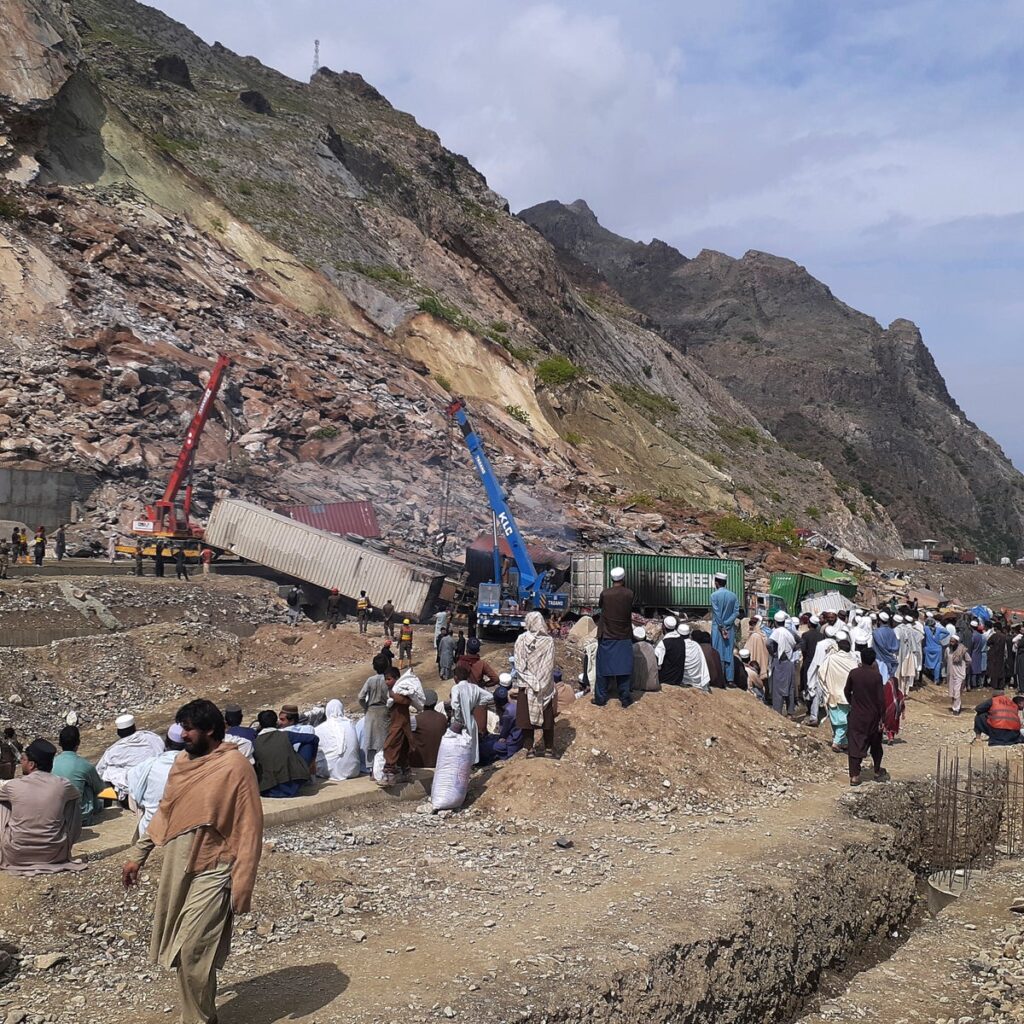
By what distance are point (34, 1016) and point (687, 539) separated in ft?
111

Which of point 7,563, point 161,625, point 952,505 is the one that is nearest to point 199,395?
point 7,563

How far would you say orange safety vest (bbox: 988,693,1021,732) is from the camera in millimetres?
12617

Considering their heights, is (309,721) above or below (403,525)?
below

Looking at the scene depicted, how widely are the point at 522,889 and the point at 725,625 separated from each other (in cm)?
650

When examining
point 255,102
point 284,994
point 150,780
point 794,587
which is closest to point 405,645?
point 150,780

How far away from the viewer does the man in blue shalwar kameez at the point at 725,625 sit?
13.0 metres

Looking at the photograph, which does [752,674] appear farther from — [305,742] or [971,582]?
[971,582]

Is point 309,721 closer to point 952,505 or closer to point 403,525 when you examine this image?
point 403,525

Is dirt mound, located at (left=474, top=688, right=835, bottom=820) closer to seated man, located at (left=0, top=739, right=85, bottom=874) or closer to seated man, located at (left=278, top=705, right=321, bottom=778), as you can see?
seated man, located at (left=278, top=705, right=321, bottom=778)

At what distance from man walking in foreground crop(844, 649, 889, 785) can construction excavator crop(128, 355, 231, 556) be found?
768 inches

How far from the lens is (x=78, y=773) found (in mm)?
7738

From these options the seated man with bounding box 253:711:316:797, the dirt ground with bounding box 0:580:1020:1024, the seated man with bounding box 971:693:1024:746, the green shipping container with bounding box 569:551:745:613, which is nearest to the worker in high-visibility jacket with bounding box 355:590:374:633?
the green shipping container with bounding box 569:551:745:613

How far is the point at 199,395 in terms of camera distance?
1355 inches

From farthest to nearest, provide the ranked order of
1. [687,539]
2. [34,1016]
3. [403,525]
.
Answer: [687,539], [403,525], [34,1016]
